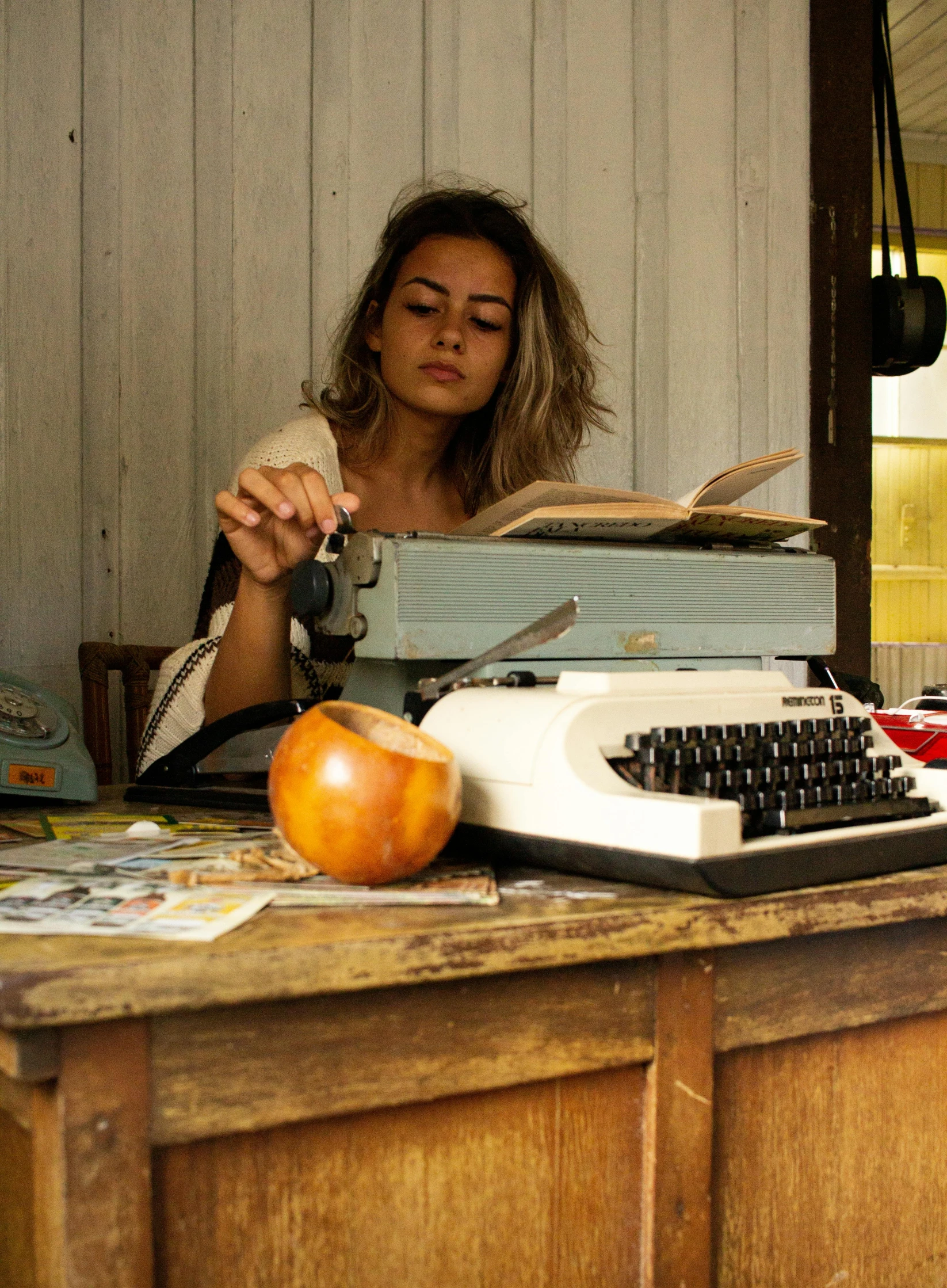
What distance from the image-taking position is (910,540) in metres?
3.95

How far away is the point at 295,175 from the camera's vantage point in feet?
7.76

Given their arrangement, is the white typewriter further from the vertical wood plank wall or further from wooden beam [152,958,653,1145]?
the vertical wood plank wall

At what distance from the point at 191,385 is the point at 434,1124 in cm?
183

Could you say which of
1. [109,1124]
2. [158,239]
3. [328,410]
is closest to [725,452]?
[328,410]

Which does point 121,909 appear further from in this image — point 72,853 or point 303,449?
point 303,449

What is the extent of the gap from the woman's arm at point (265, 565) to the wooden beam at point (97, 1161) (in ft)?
2.25

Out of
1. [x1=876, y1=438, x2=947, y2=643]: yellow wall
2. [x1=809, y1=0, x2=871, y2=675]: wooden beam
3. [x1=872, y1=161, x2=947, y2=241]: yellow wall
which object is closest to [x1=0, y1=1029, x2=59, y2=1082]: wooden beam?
[x1=809, y1=0, x2=871, y2=675]: wooden beam

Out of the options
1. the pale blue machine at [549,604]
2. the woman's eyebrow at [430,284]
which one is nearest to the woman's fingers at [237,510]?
the pale blue machine at [549,604]

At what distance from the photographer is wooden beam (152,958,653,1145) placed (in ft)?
2.10

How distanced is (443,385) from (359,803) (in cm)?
140

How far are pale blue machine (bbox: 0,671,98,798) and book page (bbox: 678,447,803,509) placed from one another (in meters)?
0.72

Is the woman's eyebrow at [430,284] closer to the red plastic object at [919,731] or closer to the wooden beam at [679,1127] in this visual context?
the red plastic object at [919,731]

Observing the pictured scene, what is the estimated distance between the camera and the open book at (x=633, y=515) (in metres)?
1.13

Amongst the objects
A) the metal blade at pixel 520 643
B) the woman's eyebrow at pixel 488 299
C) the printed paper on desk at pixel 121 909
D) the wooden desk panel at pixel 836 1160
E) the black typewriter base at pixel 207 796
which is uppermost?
the woman's eyebrow at pixel 488 299
